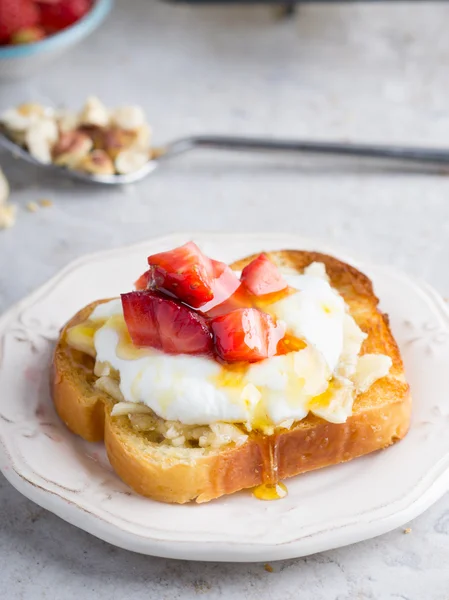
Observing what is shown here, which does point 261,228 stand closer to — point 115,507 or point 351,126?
point 351,126

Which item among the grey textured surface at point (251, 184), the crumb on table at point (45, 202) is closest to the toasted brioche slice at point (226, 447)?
the grey textured surface at point (251, 184)

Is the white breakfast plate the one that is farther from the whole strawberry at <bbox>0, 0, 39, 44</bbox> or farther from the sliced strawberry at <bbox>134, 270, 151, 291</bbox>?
the whole strawberry at <bbox>0, 0, 39, 44</bbox>

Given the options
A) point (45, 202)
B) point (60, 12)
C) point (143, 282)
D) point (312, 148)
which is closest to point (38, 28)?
point (60, 12)

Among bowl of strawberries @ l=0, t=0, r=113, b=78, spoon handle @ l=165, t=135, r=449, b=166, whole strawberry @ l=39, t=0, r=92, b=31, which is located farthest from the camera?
whole strawberry @ l=39, t=0, r=92, b=31

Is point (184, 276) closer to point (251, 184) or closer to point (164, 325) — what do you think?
point (164, 325)

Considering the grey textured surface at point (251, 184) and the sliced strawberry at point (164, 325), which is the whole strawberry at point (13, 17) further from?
the sliced strawberry at point (164, 325)

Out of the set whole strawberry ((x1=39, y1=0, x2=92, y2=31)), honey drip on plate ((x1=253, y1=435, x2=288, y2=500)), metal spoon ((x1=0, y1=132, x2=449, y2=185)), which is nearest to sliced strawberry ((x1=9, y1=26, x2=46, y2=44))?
whole strawberry ((x1=39, y1=0, x2=92, y2=31))
